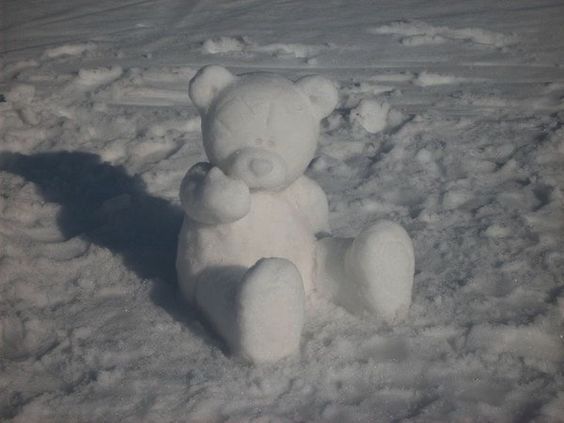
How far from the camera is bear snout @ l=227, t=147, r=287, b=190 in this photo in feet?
6.38

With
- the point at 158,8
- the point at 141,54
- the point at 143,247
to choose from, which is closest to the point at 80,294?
the point at 143,247

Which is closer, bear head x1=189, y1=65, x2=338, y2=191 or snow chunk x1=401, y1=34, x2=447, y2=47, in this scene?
bear head x1=189, y1=65, x2=338, y2=191

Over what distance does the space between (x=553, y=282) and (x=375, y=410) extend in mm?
1014

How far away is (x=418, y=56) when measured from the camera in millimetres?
4898

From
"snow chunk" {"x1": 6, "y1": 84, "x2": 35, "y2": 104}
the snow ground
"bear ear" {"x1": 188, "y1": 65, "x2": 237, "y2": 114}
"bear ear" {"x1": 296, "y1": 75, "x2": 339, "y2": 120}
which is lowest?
the snow ground

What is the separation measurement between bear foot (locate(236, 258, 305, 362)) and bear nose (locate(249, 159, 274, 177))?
0.30 m

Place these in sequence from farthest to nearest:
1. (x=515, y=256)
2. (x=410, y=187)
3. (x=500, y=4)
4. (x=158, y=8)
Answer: (x=158, y=8) < (x=500, y=4) < (x=410, y=187) < (x=515, y=256)

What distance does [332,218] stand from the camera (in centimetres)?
281

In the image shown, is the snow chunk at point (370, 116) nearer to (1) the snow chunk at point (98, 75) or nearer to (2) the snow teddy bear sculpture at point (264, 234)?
(2) the snow teddy bear sculpture at point (264, 234)

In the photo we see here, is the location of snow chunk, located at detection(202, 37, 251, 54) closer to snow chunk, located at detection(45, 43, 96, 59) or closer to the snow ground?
the snow ground

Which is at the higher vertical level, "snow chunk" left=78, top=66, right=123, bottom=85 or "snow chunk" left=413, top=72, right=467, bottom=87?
"snow chunk" left=78, top=66, right=123, bottom=85

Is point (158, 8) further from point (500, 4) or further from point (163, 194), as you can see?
point (163, 194)

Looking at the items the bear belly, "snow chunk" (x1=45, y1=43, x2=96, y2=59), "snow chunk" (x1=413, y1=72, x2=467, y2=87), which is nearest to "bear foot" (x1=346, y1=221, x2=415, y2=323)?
the bear belly

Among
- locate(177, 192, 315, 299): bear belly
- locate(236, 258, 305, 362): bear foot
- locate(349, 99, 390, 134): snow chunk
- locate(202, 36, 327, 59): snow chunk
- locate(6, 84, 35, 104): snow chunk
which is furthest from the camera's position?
locate(202, 36, 327, 59): snow chunk
